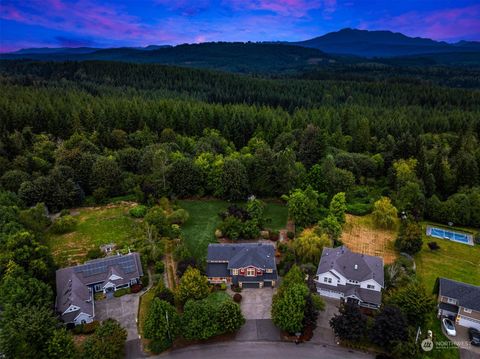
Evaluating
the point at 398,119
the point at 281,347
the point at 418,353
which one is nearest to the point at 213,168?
the point at 281,347

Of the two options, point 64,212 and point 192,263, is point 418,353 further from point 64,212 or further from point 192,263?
point 64,212

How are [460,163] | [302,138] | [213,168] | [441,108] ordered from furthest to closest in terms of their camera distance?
1. [441,108]
2. [302,138]
3. [213,168]
4. [460,163]

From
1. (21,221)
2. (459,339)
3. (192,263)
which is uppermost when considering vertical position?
(21,221)

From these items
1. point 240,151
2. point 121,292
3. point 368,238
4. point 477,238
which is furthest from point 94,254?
point 477,238

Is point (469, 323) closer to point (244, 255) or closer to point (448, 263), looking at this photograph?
point (448, 263)

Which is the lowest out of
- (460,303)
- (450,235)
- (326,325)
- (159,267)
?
(450,235)

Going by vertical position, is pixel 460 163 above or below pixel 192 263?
above
